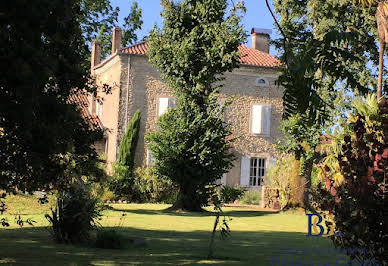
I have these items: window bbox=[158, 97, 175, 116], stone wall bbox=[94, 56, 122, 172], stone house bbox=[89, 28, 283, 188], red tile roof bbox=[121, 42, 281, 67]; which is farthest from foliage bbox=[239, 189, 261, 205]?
stone wall bbox=[94, 56, 122, 172]

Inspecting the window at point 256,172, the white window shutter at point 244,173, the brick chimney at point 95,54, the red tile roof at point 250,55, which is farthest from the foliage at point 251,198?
the brick chimney at point 95,54

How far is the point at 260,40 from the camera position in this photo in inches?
1422

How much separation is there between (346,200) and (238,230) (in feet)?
28.7

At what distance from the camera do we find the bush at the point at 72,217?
36.4 ft

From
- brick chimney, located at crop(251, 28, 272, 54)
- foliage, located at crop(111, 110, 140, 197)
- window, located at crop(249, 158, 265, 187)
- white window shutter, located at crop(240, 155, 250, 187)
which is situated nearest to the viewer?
foliage, located at crop(111, 110, 140, 197)

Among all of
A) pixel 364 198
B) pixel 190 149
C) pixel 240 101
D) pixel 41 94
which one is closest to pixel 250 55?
pixel 240 101

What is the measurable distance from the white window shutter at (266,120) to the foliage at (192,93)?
1029 cm

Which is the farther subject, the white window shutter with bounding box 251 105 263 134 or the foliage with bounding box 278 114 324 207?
the white window shutter with bounding box 251 105 263 134

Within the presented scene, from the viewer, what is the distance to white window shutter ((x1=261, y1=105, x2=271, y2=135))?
1291 inches

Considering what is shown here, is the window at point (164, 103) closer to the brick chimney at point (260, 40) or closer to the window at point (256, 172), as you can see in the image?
the window at point (256, 172)

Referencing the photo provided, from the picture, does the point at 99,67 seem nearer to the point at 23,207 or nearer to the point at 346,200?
the point at 23,207

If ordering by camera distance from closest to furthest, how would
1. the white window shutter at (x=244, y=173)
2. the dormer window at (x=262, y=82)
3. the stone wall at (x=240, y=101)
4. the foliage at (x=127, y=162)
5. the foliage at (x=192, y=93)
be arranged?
the foliage at (x=192, y=93) < the foliage at (x=127, y=162) < the stone wall at (x=240, y=101) < the white window shutter at (x=244, y=173) < the dormer window at (x=262, y=82)

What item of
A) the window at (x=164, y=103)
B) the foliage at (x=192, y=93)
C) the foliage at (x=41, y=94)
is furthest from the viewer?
the window at (x=164, y=103)

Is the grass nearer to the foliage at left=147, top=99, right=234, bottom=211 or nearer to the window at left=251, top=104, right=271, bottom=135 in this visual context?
the foliage at left=147, top=99, right=234, bottom=211
